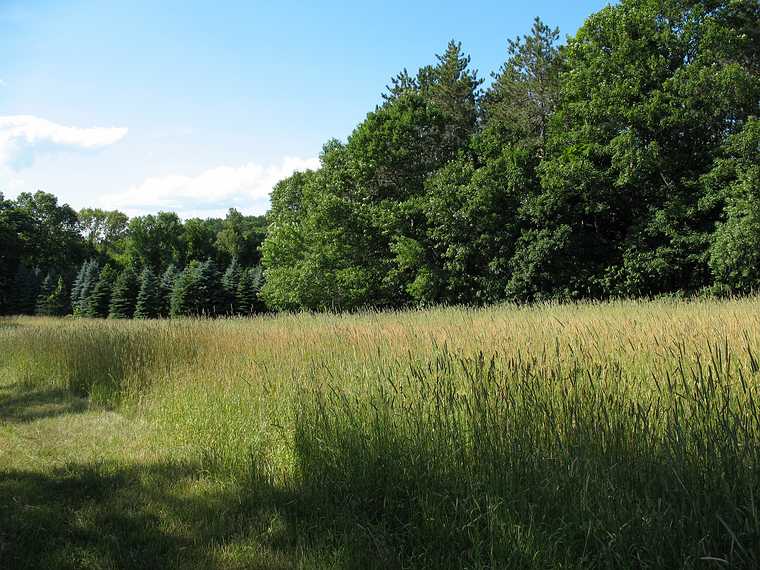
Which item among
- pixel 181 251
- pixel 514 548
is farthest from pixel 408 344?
pixel 181 251

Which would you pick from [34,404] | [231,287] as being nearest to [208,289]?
[231,287]

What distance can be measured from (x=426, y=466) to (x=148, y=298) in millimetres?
52407

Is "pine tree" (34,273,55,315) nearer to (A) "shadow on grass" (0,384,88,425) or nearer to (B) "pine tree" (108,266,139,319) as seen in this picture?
(B) "pine tree" (108,266,139,319)

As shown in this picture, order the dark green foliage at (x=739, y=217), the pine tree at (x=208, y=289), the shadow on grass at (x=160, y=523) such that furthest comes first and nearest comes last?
the pine tree at (x=208, y=289)
the dark green foliage at (x=739, y=217)
the shadow on grass at (x=160, y=523)

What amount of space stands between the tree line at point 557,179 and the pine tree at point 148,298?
62.1ft

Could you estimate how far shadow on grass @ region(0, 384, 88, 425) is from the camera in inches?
Answer: 299

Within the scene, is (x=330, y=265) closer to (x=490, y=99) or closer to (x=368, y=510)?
(x=490, y=99)

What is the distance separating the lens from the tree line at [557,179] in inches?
882

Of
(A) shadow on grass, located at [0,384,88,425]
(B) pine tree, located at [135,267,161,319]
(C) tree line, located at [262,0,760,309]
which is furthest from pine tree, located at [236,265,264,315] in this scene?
(A) shadow on grass, located at [0,384,88,425]

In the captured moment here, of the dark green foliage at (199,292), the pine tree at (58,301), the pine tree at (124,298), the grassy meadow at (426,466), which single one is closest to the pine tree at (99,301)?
the pine tree at (124,298)

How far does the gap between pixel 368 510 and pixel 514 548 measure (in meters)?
1.32

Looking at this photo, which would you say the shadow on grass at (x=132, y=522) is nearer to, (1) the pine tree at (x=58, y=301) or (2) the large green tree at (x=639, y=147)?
(2) the large green tree at (x=639, y=147)

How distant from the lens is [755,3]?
76.7ft

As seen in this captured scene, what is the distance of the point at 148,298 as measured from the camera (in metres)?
51.7
